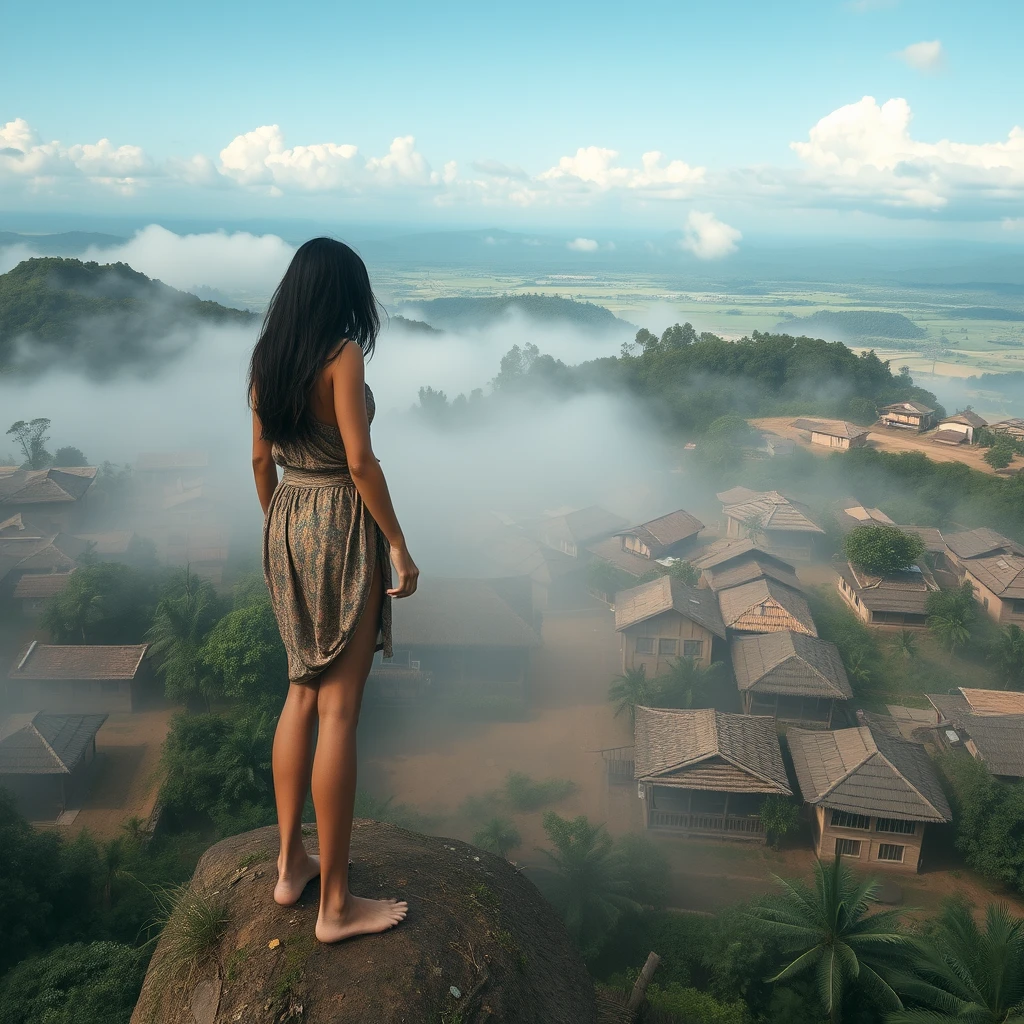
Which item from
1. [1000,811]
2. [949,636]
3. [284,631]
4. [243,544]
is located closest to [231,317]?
[243,544]

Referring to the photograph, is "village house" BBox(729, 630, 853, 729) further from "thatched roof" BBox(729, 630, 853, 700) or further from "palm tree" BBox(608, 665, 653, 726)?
"palm tree" BBox(608, 665, 653, 726)

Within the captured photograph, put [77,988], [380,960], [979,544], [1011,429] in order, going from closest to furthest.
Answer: [380,960] → [77,988] → [979,544] → [1011,429]

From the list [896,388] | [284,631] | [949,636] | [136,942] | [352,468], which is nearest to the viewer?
[352,468]

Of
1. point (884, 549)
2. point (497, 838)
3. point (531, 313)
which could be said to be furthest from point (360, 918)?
point (531, 313)

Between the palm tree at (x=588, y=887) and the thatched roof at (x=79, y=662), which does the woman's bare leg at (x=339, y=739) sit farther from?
the thatched roof at (x=79, y=662)

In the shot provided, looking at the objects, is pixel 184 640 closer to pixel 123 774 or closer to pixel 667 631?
pixel 123 774

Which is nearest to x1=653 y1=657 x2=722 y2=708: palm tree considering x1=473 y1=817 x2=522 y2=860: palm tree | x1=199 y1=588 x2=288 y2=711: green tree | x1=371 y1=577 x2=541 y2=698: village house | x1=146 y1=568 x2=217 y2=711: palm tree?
x1=371 y1=577 x2=541 y2=698: village house

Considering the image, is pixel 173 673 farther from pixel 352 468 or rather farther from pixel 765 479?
pixel 765 479
